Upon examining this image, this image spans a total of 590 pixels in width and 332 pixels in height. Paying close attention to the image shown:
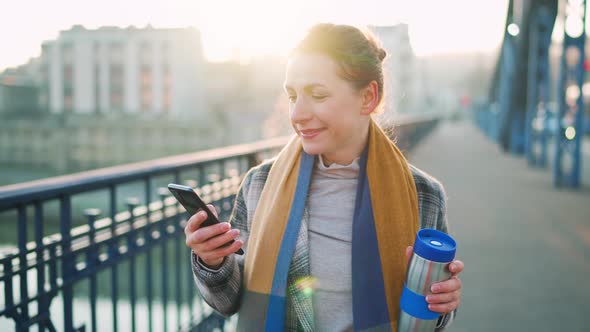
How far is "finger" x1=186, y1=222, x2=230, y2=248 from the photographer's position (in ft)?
4.95

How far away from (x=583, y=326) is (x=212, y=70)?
6453 cm

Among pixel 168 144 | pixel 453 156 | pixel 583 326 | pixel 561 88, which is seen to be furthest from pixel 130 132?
pixel 583 326

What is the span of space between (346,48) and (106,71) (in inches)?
2853

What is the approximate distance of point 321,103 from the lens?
5.56ft

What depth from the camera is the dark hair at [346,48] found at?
170 cm

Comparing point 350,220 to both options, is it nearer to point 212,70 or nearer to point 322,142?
point 322,142

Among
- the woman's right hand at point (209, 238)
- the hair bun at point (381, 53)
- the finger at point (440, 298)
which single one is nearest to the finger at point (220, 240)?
the woman's right hand at point (209, 238)

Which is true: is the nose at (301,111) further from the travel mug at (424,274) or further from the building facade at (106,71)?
the building facade at (106,71)

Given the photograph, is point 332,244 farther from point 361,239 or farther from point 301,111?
point 301,111

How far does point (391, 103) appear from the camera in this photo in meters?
2.37

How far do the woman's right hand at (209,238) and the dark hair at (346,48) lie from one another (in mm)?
636

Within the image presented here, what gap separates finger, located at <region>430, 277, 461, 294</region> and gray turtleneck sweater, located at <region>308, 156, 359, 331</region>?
376 millimetres

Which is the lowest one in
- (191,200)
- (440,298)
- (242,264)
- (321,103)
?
(242,264)

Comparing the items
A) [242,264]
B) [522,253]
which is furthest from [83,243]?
[522,253]
